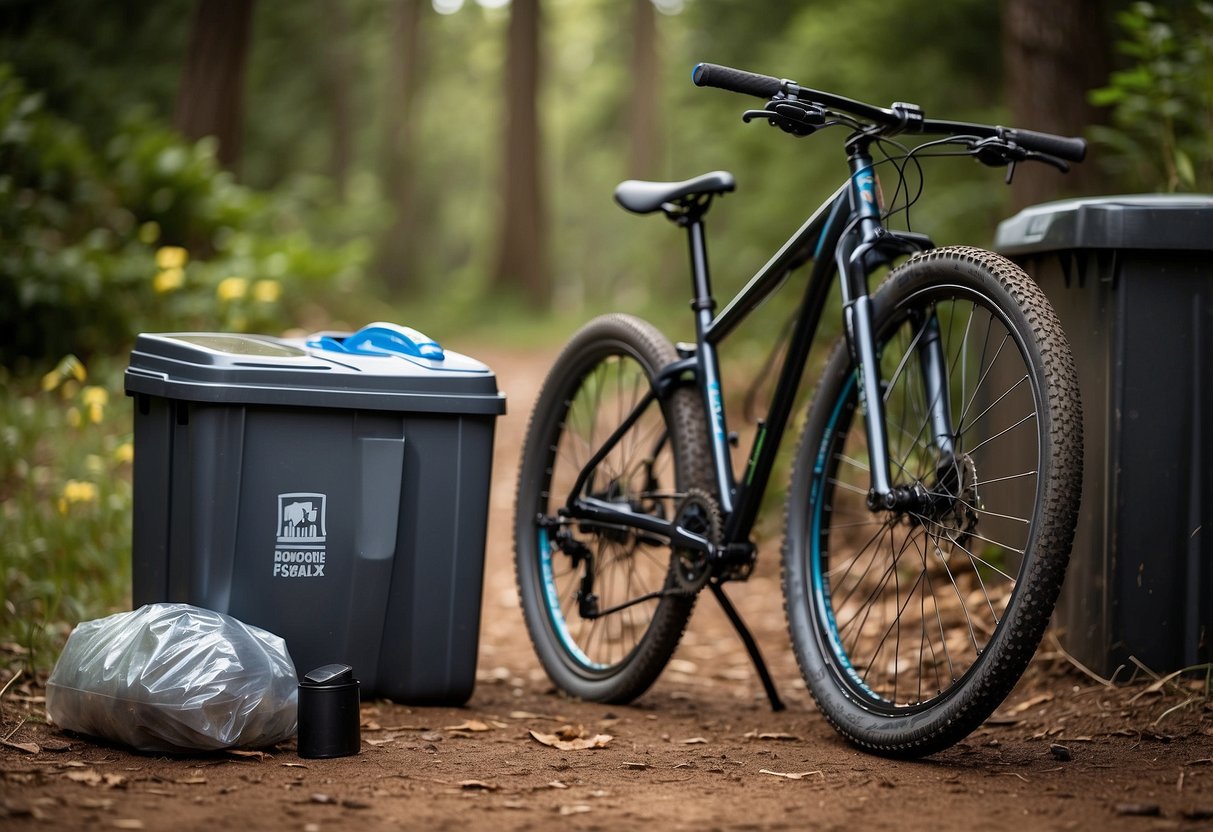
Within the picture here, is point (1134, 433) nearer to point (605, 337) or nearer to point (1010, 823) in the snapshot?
point (1010, 823)

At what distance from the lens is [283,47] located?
18188 millimetres

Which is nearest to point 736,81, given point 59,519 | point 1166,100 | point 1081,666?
point 1081,666

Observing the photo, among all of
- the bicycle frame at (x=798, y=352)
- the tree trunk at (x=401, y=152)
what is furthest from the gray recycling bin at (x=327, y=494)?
the tree trunk at (x=401, y=152)

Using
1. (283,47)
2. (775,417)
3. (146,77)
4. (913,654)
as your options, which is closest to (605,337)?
(775,417)

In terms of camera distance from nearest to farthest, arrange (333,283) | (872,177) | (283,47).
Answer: (872,177), (333,283), (283,47)

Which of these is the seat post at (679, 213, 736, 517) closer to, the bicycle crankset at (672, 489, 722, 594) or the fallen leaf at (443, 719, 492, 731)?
the bicycle crankset at (672, 489, 722, 594)

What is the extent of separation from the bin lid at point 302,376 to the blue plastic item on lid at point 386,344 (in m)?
0.01

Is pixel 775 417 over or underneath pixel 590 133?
underneath

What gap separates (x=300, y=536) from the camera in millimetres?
3020

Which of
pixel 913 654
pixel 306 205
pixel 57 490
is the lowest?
pixel 913 654

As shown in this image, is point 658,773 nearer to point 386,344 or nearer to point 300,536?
point 300,536

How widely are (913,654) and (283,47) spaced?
655 inches

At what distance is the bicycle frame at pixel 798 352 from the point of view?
8.94 feet

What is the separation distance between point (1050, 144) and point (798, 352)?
0.78 meters
